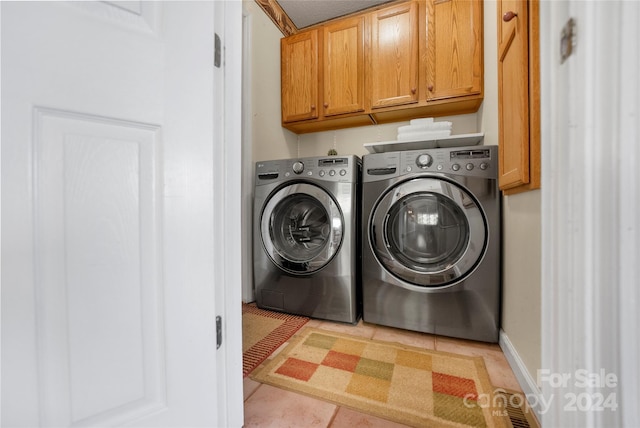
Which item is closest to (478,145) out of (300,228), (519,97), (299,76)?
(519,97)

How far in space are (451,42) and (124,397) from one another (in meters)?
2.30

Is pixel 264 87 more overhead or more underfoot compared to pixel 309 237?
more overhead

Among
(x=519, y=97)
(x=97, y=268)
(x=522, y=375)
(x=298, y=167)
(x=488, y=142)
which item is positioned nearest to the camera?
(x=97, y=268)

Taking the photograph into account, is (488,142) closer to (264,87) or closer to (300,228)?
(300,228)

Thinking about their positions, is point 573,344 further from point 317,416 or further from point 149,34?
point 149,34

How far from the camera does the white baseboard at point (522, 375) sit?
80 centimetres

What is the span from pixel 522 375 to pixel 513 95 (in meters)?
1.02

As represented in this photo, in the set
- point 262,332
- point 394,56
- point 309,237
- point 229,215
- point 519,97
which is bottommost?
point 262,332

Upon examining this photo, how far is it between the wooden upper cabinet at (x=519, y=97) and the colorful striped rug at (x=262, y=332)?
126 cm

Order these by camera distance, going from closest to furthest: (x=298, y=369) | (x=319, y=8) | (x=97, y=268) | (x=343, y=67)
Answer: (x=97, y=268), (x=298, y=369), (x=343, y=67), (x=319, y=8)

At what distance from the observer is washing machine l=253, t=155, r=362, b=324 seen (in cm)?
150

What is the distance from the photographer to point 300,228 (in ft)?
5.63

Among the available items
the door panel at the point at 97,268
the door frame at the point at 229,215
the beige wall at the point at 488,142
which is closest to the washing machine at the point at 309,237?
the beige wall at the point at 488,142

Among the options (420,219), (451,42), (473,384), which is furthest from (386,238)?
(451,42)
